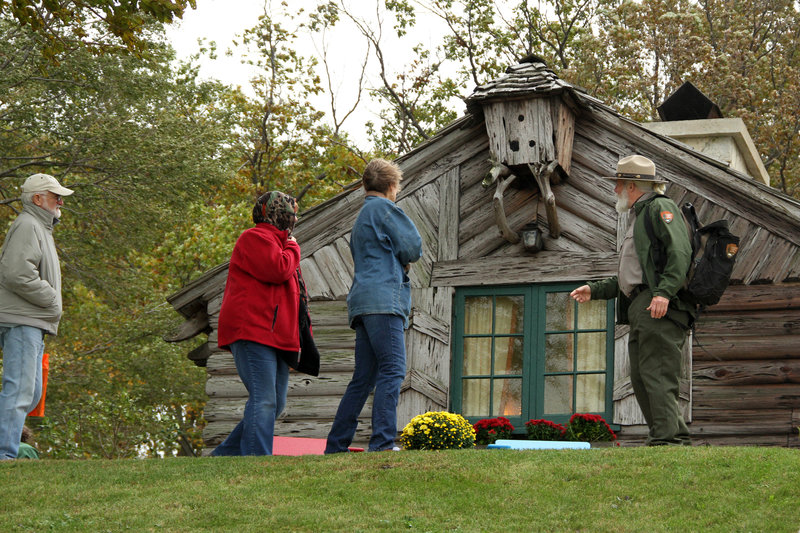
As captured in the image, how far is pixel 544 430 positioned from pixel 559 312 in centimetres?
135

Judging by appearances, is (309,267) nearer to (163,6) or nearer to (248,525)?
(163,6)

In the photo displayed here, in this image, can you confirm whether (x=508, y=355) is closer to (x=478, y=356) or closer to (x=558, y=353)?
(x=478, y=356)

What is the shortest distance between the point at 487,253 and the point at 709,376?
2.67m

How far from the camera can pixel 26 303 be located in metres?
8.26

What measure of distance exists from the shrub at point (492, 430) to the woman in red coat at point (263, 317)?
9.99 feet

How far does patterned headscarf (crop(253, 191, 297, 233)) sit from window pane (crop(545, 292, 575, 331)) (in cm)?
394

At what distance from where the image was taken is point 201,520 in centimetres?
599

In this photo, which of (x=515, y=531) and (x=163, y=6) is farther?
(x=163, y=6)

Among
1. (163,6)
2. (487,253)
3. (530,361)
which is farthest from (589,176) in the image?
(163,6)

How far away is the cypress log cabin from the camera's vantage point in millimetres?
10234

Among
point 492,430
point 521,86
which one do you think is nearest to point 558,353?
point 492,430

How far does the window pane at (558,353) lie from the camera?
11.0 metres

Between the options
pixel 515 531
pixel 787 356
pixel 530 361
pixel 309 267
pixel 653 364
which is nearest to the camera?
pixel 515 531

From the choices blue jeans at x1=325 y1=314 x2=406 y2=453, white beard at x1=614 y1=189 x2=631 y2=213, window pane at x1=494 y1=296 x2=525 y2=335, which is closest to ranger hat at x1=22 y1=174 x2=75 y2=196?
blue jeans at x1=325 y1=314 x2=406 y2=453
